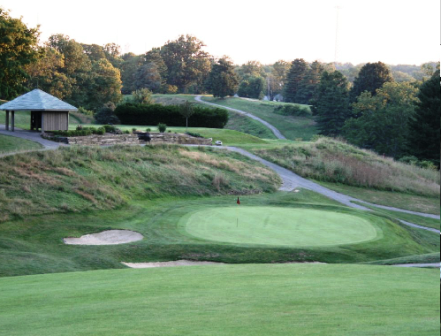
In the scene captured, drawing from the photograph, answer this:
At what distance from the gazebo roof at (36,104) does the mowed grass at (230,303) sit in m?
31.6

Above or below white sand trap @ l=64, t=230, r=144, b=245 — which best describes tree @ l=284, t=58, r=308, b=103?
above

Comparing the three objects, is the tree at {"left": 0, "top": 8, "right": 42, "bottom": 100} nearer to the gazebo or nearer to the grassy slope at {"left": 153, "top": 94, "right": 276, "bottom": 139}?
the gazebo

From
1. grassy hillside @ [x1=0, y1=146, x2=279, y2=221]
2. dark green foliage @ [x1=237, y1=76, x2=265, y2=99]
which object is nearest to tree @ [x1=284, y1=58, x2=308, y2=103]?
dark green foliage @ [x1=237, y1=76, x2=265, y2=99]

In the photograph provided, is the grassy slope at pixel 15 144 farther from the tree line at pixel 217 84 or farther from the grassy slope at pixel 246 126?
the grassy slope at pixel 246 126

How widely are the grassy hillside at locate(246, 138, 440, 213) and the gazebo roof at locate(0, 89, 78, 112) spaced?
16579 mm

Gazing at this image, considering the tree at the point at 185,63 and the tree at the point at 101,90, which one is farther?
the tree at the point at 185,63

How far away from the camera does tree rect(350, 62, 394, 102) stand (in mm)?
96062

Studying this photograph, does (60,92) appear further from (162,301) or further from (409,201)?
(162,301)

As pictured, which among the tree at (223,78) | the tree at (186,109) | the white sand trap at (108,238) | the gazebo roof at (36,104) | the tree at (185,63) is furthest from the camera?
the tree at (185,63)

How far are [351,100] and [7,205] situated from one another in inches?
3148

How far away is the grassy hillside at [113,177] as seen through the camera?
24906 millimetres

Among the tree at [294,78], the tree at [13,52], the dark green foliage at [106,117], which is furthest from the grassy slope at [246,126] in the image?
the tree at [13,52]

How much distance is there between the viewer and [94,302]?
987cm

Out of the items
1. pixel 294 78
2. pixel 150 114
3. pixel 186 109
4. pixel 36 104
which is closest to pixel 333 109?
pixel 294 78
